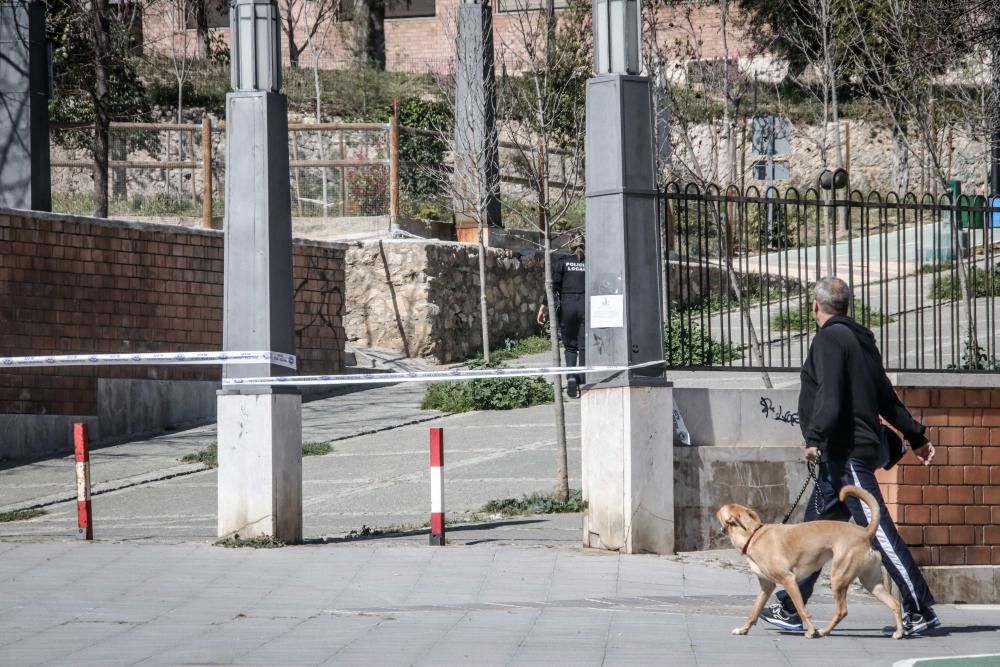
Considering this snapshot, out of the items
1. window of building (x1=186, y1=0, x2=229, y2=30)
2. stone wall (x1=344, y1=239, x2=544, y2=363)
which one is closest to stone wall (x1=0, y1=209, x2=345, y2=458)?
stone wall (x1=344, y1=239, x2=544, y2=363)

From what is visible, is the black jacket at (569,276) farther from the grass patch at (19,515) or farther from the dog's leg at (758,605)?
the dog's leg at (758,605)

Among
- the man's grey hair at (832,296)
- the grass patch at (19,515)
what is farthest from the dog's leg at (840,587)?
the grass patch at (19,515)

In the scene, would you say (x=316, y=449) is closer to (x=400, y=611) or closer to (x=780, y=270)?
(x=780, y=270)

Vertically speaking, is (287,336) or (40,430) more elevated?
(287,336)

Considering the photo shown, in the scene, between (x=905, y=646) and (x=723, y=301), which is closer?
(x=905, y=646)

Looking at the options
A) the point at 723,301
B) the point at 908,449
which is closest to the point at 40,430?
the point at 723,301

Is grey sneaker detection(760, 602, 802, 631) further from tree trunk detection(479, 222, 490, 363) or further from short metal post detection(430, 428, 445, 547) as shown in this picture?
tree trunk detection(479, 222, 490, 363)

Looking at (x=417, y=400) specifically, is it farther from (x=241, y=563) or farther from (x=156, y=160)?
(x=241, y=563)

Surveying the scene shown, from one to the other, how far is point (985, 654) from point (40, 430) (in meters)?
11.6

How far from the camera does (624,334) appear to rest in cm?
980

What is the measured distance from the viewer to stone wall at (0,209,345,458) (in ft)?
51.5

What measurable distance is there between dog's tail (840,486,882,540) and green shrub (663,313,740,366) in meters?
2.67

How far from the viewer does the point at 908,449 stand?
8.61 m

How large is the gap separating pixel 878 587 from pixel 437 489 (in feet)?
11.5
